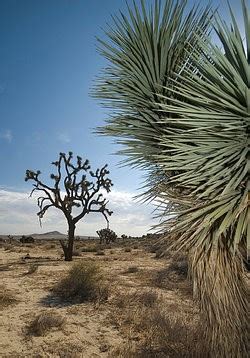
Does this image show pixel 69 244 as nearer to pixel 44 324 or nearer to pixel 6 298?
pixel 6 298

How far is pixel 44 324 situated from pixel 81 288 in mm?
2336

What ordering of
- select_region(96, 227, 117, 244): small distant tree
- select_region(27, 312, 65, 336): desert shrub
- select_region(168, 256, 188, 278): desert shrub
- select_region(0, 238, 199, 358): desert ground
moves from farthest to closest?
select_region(96, 227, 117, 244): small distant tree, select_region(168, 256, 188, 278): desert shrub, select_region(27, 312, 65, 336): desert shrub, select_region(0, 238, 199, 358): desert ground

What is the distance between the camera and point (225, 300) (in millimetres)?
3043

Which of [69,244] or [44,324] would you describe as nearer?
[44,324]

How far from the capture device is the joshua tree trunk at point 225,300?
3055mm

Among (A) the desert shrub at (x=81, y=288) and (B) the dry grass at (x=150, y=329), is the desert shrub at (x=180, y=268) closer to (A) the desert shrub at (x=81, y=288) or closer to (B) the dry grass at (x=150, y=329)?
(A) the desert shrub at (x=81, y=288)

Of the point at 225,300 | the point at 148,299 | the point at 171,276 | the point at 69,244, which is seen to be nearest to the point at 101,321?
the point at 148,299

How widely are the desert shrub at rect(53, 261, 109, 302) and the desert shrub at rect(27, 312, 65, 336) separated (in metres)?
1.63

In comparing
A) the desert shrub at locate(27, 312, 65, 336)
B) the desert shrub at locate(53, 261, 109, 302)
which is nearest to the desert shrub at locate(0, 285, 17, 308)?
the desert shrub at locate(53, 261, 109, 302)

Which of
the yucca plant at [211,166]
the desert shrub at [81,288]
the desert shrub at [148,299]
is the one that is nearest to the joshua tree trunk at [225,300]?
the yucca plant at [211,166]

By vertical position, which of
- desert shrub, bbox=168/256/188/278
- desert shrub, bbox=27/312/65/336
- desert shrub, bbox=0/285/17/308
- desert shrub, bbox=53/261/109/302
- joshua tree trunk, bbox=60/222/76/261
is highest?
joshua tree trunk, bbox=60/222/76/261

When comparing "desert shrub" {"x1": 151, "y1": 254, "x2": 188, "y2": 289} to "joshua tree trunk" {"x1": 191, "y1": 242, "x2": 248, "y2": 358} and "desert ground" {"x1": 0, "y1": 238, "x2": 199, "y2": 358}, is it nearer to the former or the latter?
"desert ground" {"x1": 0, "y1": 238, "x2": 199, "y2": 358}

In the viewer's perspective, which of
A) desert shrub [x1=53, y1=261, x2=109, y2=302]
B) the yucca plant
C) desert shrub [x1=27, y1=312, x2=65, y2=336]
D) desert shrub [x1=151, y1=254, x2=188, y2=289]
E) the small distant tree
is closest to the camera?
the yucca plant

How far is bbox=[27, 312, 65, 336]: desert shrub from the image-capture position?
5555 millimetres
